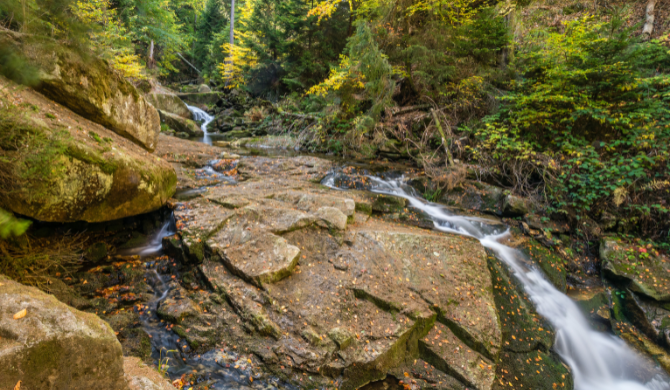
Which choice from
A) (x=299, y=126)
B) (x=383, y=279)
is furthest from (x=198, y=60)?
(x=383, y=279)

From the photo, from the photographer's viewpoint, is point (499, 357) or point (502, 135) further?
point (502, 135)

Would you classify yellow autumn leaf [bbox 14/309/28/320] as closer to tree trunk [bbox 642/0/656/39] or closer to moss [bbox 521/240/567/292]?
moss [bbox 521/240/567/292]

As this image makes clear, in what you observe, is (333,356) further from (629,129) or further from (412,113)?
(412,113)

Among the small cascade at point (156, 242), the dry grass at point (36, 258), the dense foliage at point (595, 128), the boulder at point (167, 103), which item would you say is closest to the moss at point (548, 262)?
the dense foliage at point (595, 128)

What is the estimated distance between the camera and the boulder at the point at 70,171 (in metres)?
2.64

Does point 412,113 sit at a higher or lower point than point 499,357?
higher

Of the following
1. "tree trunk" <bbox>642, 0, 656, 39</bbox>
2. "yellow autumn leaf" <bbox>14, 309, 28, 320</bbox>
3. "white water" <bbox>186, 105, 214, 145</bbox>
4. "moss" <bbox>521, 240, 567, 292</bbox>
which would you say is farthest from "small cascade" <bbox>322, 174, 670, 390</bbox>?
"white water" <bbox>186, 105, 214, 145</bbox>

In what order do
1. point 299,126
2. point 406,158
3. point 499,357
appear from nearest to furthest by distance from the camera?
point 499,357, point 406,158, point 299,126

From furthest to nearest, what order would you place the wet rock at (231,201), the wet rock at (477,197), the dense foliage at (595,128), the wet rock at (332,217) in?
the wet rock at (477,197) → the dense foliage at (595,128) → the wet rock at (231,201) → the wet rock at (332,217)

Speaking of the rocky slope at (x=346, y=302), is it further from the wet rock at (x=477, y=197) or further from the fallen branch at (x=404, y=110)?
the fallen branch at (x=404, y=110)

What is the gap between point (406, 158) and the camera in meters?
10.4

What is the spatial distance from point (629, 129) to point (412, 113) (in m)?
5.79

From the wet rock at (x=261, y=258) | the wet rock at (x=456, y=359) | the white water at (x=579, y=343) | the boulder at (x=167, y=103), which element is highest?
the boulder at (x=167, y=103)

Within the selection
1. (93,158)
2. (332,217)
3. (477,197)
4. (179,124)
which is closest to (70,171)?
(93,158)
